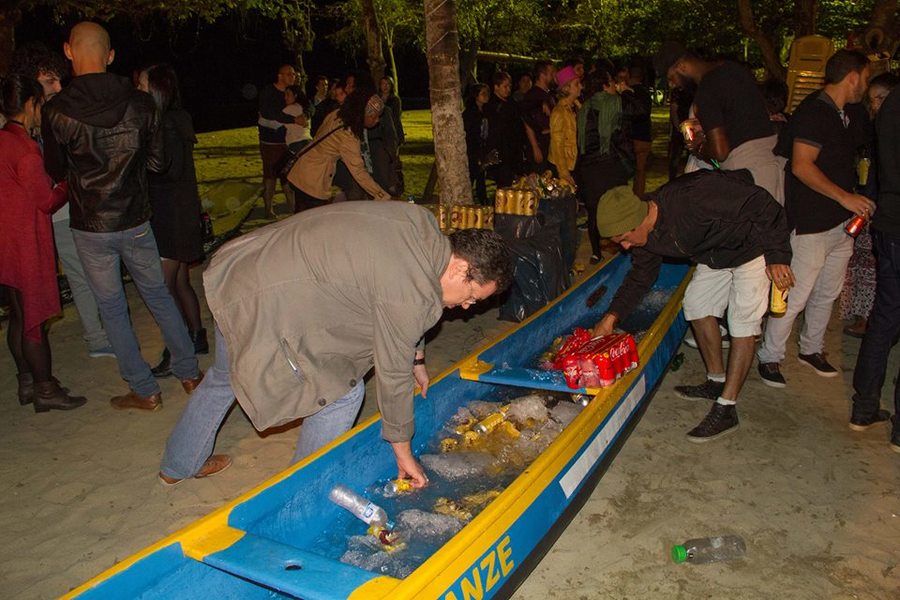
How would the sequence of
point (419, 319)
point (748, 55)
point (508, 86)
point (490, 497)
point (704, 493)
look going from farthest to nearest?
point (748, 55), point (508, 86), point (704, 493), point (490, 497), point (419, 319)

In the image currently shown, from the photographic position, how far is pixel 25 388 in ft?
16.9

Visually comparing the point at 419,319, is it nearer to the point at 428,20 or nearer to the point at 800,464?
the point at 800,464

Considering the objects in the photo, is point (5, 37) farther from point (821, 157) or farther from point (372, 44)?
point (821, 157)

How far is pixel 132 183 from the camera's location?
4531 mm

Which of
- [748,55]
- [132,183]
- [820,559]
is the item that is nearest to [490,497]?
[820,559]

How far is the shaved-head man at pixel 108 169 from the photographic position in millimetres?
4246

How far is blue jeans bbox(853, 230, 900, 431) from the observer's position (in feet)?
14.0

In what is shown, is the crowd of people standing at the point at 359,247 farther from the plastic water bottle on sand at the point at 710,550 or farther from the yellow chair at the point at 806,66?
the yellow chair at the point at 806,66

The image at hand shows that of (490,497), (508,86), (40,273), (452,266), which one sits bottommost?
(490,497)

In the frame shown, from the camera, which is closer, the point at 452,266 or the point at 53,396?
the point at 452,266

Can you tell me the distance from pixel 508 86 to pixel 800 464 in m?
6.71

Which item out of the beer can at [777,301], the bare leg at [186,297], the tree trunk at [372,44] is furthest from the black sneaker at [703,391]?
the tree trunk at [372,44]

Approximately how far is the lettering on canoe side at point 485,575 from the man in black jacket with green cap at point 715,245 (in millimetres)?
1815

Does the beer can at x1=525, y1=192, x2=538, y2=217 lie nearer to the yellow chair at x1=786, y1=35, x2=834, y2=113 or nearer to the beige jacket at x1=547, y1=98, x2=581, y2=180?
the beige jacket at x1=547, y1=98, x2=581, y2=180
